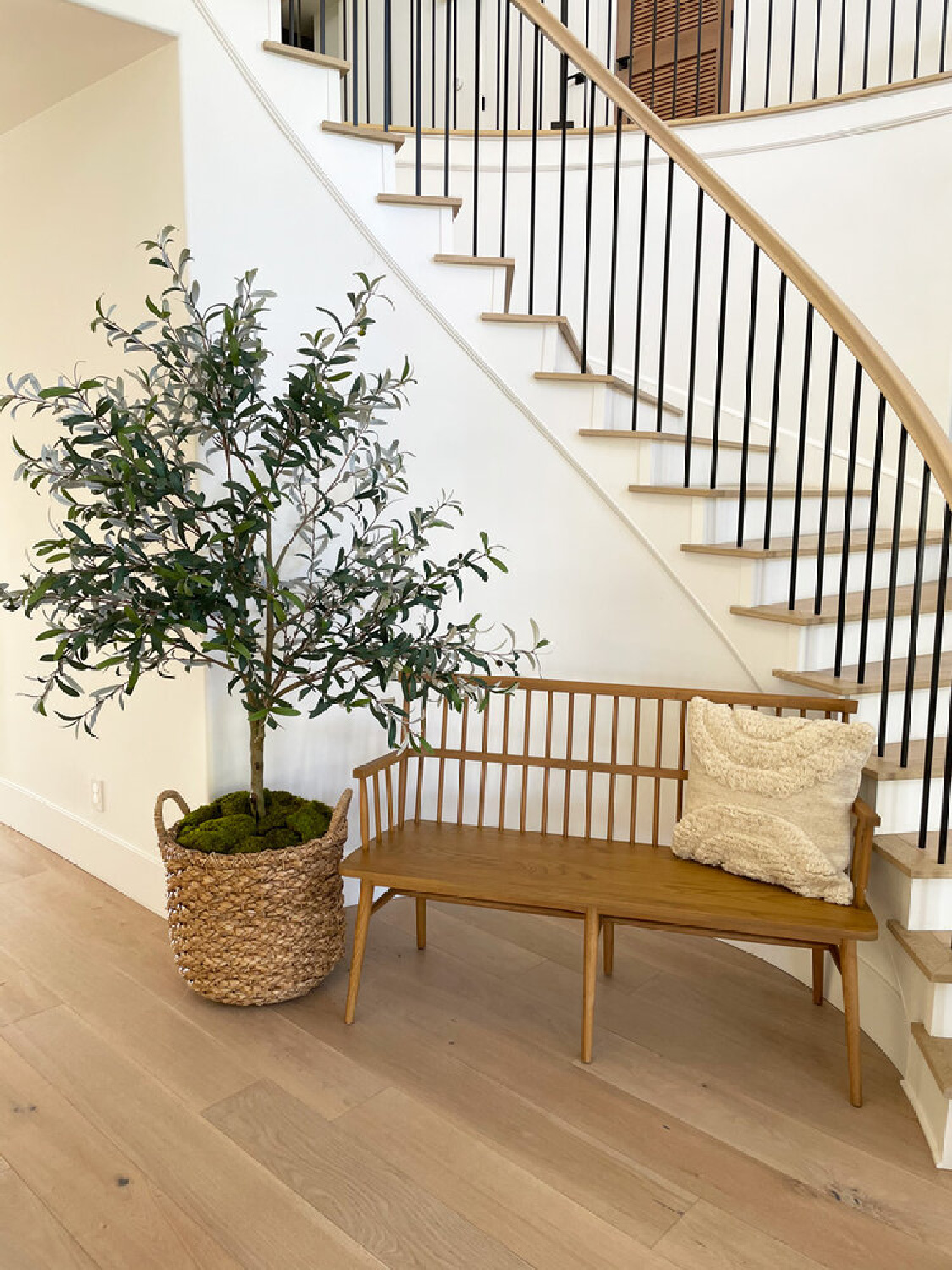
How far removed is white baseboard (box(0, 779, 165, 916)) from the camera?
10.3 ft

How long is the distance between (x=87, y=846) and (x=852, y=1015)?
8.12 feet

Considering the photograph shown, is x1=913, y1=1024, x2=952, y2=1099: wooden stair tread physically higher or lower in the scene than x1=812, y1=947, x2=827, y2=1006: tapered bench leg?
higher

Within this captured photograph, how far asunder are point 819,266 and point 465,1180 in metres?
3.60

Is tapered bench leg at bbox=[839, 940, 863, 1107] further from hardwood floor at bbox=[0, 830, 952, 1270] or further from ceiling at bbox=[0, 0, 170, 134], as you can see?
ceiling at bbox=[0, 0, 170, 134]

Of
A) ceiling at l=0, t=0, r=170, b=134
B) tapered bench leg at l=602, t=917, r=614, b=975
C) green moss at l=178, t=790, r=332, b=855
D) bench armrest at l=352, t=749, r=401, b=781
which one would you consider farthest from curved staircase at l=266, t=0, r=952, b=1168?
green moss at l=178, t=790, r=332, b=855

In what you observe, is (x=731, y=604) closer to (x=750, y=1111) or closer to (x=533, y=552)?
(x=533, y=552)

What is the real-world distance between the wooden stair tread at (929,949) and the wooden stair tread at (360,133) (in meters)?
2.51

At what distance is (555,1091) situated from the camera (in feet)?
7.44

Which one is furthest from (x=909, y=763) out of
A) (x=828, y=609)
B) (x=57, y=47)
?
(x=57, y=47)

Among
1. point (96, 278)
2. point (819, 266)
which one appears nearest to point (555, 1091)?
point (96, 278)

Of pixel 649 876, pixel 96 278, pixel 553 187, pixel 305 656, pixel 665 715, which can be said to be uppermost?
pixel 553 187

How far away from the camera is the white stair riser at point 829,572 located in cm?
284

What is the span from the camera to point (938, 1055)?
2.09 m

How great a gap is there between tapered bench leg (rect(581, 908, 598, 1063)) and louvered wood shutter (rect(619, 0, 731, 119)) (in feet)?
13.0
